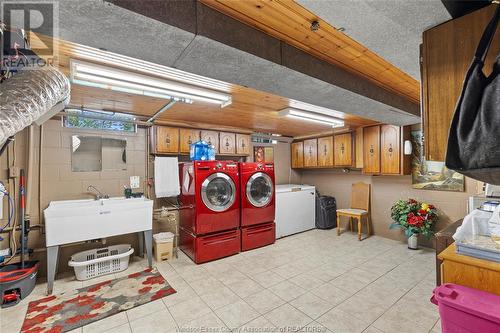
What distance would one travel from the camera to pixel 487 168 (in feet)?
2.19

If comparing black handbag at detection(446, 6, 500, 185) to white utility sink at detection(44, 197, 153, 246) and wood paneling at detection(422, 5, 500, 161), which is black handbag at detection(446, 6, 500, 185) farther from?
white utility sink at detection(44, 197, 153, 246)

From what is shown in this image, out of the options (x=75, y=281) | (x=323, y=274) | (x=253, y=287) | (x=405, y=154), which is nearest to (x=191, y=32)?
(x=253, y=287)

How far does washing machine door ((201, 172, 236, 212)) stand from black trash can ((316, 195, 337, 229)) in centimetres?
240

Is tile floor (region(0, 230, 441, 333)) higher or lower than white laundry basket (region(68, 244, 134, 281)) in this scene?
lower

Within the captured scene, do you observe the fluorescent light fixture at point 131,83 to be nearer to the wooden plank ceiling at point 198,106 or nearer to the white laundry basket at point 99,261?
the wooden plank ceiling at point 198,106

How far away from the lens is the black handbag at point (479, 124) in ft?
2.14

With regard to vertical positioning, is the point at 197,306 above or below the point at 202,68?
below

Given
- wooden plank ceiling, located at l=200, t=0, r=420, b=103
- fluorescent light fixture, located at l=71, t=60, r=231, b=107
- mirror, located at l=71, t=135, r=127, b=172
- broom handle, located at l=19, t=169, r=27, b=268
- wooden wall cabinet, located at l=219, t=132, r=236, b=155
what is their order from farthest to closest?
wooden wall cabinet, located at l=219, t=132, r=236, b=155 < mirror, located at l=71, t=135, r=127, b=172 < broom handle, located at l=19, t=169, r=27, b=268 < fluorescent light fixture, located at l=71, t=60, r=231, b=107 < wooden plank ceiling, located at l=200, t=0, r=420, b=103

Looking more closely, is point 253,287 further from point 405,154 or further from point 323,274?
point 405,154

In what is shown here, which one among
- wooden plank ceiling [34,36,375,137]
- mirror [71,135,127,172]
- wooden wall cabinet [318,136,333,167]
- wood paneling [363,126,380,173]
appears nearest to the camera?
wooden plank ceiling [34,36,375,137]

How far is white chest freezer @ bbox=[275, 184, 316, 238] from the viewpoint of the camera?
15.2ft

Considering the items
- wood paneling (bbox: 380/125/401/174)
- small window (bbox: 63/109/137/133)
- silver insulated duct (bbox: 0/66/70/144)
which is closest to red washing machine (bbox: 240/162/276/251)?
small window (bbox: 63/109/137/133)

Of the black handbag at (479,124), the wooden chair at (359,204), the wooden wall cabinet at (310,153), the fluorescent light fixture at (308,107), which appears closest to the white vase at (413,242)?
the wooden chair at (359,204)

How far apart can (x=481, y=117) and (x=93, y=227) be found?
347 centimetres
